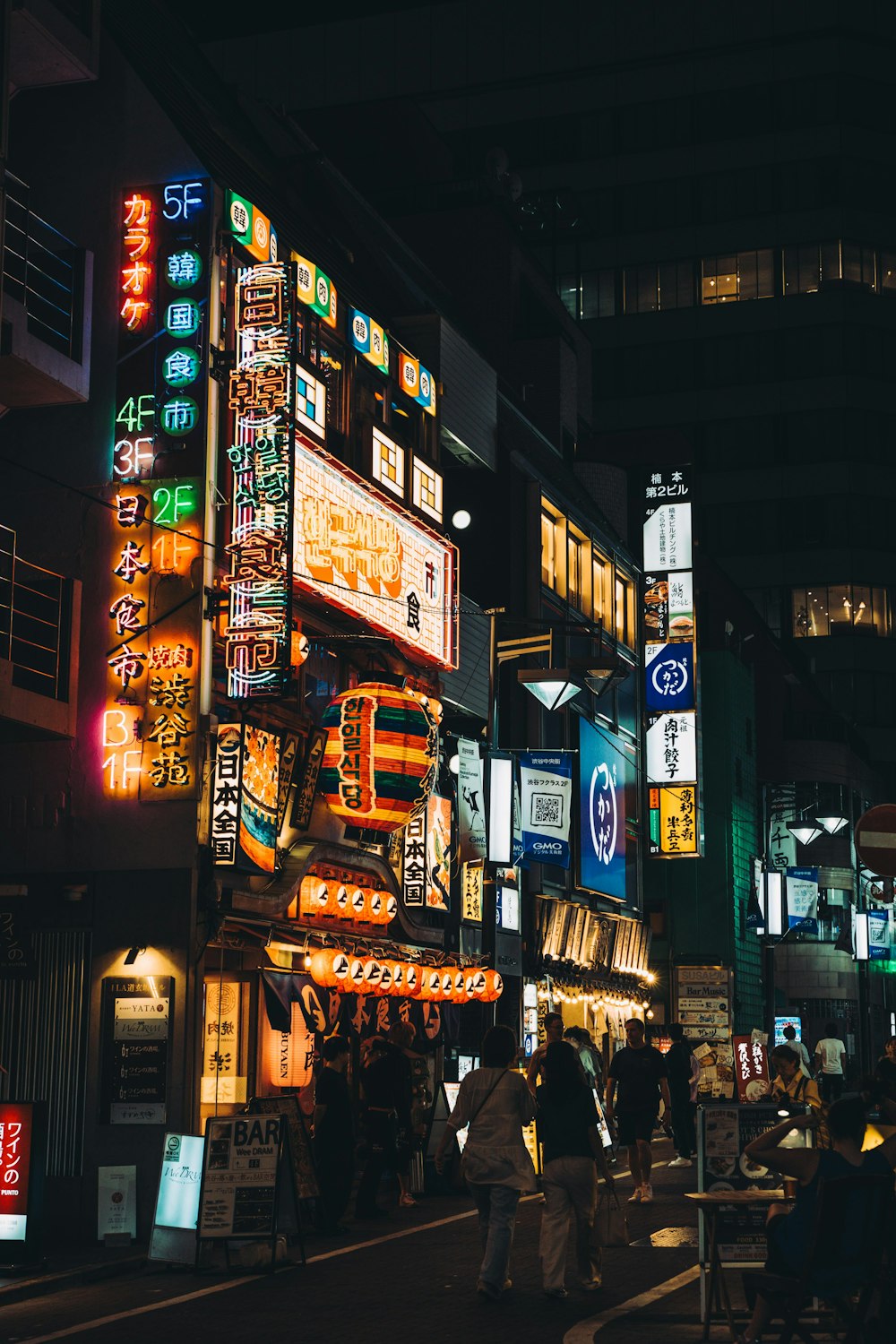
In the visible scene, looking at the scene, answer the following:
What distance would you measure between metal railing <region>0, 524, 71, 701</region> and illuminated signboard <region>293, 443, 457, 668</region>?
10.6ft

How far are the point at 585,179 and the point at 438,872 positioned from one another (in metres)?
59.9

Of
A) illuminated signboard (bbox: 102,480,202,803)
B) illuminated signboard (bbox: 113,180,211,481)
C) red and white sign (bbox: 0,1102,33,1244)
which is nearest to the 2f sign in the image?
illuminated signboard (bbox: 113,180,211,481)

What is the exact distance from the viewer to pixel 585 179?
8038 cm

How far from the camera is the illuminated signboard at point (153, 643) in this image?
19.4 m

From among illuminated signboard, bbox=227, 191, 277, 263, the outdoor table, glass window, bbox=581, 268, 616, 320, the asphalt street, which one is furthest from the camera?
glass window, bbox=581, 268, 616, 320

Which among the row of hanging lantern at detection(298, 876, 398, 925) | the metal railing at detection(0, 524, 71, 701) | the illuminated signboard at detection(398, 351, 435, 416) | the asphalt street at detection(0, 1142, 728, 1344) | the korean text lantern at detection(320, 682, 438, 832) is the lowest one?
the asphalt street at detection(0, 1142, 728, 1344)

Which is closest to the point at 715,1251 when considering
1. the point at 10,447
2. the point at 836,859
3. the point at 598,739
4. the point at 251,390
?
the point at 251,390

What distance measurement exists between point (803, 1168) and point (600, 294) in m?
72.5

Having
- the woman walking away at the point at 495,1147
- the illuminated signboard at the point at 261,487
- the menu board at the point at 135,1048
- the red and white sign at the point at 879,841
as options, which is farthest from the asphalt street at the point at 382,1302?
the illuminated signboard at the point at 261,487

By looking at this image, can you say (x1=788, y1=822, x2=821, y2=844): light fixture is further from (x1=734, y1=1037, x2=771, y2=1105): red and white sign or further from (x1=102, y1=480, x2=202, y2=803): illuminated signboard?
(x1=102, y1=480, x2=202, y2=803): illuminated signboard

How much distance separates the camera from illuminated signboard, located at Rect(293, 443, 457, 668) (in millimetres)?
21969

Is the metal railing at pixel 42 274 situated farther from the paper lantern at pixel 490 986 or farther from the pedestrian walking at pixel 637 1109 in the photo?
the paper lantern at pixel 490 986

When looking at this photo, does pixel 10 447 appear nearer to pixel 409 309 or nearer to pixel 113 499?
pixel 113 499

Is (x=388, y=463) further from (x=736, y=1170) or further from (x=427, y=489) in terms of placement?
(x=736, y=1170)
